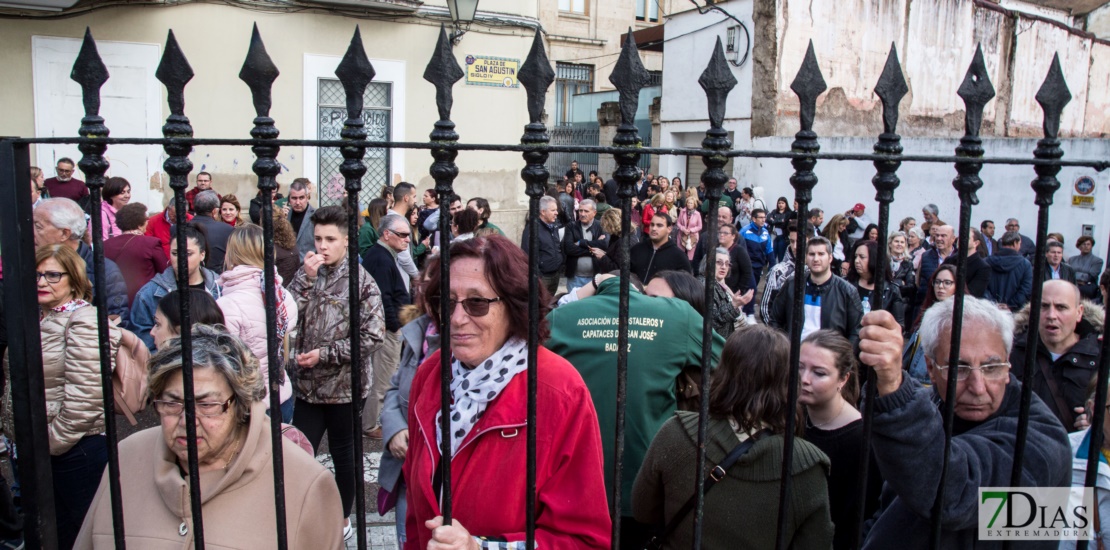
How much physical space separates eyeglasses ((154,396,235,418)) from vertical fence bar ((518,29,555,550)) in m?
1.09

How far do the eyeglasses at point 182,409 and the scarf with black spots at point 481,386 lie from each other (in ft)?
2.28

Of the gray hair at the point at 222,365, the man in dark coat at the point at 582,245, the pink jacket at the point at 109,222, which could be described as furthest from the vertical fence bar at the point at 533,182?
the man in dark coat at the point at 582,245

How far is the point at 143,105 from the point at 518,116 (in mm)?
5734

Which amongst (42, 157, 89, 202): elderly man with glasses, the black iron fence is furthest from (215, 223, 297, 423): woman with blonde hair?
(42, 157, 89, 202): elderly man with glasses

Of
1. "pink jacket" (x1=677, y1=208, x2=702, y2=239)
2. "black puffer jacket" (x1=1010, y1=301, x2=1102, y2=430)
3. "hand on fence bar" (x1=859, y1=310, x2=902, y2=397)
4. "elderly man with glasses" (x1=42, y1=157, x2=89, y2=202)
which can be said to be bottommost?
"black puffer jacket" (x1=1010, y1=301, x2=1102, y2=430)

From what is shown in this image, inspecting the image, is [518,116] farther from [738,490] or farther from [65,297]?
[738,490]

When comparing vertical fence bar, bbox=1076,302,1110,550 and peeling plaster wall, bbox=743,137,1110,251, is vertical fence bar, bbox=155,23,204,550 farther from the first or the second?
peeling plaster wall, bbox=743,137,1110,251

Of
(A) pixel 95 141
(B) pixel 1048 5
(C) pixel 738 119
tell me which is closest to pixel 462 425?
(A) pixel 95 141

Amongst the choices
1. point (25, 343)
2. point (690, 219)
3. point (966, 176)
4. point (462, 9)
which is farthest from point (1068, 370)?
point (462, 9)

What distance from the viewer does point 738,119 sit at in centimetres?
2052

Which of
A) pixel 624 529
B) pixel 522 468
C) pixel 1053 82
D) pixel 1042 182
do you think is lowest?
pixel 624 529

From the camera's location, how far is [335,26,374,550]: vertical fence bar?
1646 mm

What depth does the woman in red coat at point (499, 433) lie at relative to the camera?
6.48 ft

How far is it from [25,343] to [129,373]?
1887 mm
